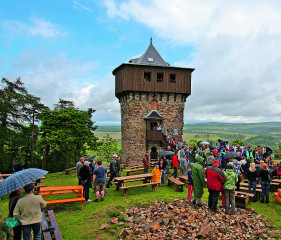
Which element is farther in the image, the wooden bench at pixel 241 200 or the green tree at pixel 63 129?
the green tree at pixel 63 129

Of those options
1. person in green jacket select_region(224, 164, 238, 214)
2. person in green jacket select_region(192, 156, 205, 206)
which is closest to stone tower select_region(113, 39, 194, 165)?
person in green jacket select_region(192, 156, 205, 206)

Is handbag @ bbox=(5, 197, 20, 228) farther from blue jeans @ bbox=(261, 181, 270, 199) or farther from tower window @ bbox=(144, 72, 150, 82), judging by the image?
tower window @ bbox=(144, 72, 150, 82)

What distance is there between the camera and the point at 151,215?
705 cm

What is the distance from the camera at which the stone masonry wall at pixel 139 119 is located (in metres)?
23.5

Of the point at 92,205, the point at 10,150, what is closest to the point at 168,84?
the point at 92,205

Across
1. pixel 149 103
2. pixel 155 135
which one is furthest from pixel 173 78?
pixel 155 135

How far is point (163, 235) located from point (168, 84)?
20.2m

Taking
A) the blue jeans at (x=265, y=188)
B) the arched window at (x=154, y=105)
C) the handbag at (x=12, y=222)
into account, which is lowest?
the blue jeans at (x=265, y=188)

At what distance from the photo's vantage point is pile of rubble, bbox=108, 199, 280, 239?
6.00 m

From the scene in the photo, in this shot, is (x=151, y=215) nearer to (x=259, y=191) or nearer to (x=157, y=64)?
(x=259, y=191)

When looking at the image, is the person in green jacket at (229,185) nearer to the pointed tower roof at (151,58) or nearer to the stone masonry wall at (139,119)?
the stone masonry wall at (139,119)

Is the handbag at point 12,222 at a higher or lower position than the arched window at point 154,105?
lower

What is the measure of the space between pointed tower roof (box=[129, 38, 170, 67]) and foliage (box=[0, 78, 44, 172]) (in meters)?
14.3

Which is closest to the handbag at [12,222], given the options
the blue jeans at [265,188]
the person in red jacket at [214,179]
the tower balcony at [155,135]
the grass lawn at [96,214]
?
the grass lawn at [96,214]
